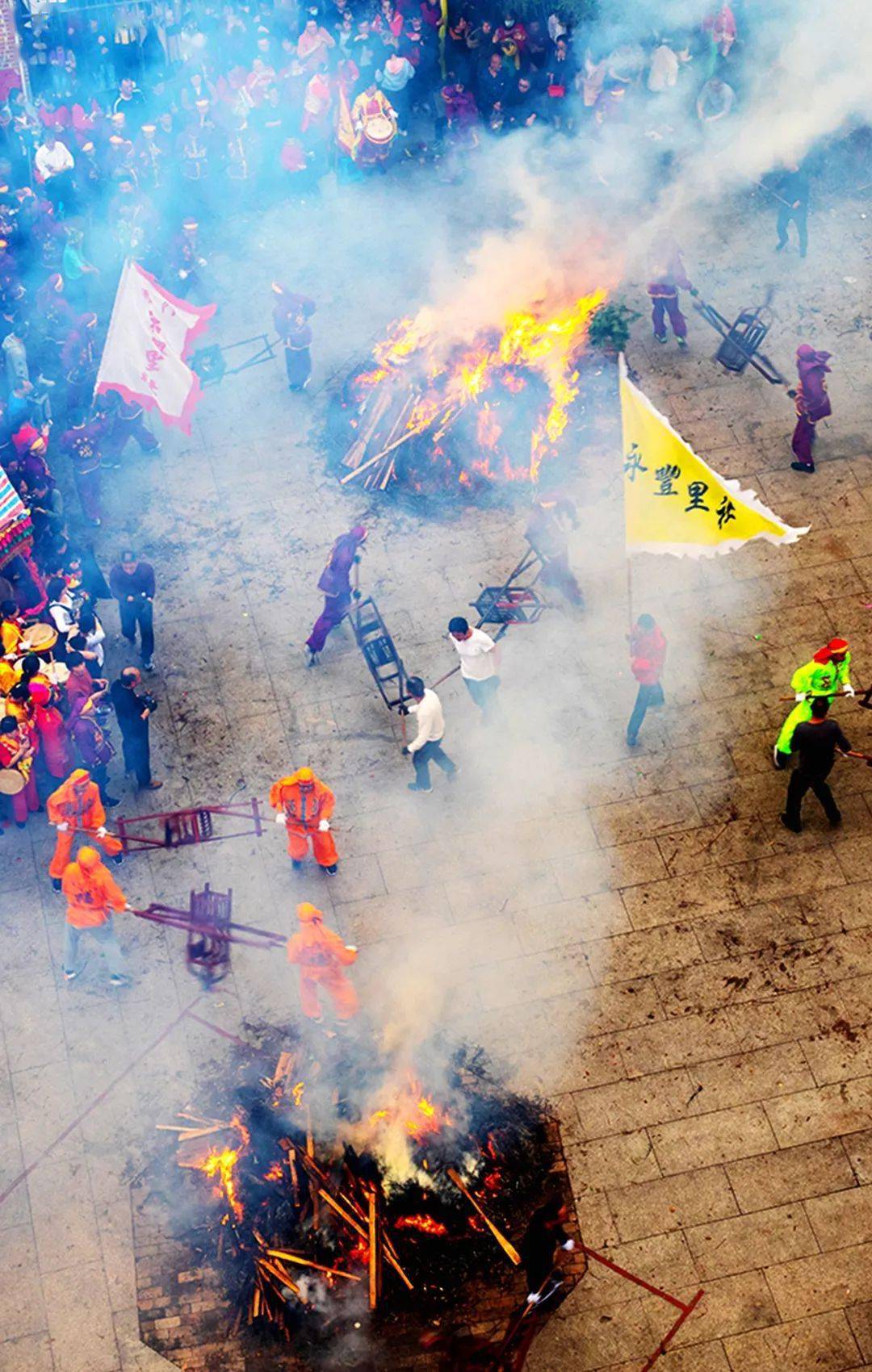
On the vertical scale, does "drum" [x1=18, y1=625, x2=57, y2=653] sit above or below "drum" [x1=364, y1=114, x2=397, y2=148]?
below

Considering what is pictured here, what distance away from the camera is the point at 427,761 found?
45.1 ft

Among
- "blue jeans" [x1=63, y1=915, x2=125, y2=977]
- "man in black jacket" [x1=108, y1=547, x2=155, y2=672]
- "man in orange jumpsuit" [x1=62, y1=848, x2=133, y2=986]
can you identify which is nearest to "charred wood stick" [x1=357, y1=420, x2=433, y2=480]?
"man in black jacket" [x1=108, y1=547, x2=155, y2=672]

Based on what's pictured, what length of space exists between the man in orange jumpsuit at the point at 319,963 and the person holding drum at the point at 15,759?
10.7 feet

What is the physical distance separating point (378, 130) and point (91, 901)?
44.1 ft

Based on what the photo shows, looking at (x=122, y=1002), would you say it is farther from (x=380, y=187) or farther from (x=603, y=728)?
(x=380, y=187)

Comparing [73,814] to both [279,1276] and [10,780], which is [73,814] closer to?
[10,780]

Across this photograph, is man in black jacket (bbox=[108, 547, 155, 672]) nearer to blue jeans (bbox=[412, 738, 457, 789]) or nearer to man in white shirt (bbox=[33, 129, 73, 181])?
blue jeans (bbox=[412, 738, 457, 789])

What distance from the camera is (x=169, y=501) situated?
16.7 m

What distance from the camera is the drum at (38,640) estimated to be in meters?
13.7

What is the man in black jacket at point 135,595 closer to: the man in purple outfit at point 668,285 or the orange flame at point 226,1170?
the orange flame at point 226,1170

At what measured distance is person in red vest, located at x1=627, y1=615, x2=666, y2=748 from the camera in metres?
13.0

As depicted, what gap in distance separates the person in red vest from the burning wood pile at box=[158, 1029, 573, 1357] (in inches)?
147

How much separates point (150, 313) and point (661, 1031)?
904cm

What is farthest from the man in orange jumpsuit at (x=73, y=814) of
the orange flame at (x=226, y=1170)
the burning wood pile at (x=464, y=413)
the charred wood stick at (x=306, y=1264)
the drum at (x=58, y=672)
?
the burning wood pile at (x=464, y=413)
